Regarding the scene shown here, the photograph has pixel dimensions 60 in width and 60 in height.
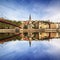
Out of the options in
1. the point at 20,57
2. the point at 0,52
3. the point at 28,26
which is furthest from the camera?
the point at 28,26

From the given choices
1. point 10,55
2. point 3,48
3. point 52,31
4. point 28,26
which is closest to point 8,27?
point 28,26

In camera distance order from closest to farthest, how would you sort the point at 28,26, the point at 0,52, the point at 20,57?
the point at 20,57, the point at 0,52, the point at 28,26

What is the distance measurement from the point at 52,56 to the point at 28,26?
2.28 meters

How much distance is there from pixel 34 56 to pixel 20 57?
14 centimetres

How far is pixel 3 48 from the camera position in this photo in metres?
2.14

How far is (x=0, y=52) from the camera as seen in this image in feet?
6.54

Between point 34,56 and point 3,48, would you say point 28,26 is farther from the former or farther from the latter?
point 34,56

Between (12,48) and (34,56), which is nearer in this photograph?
(34,56)

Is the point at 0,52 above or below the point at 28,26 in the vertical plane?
below

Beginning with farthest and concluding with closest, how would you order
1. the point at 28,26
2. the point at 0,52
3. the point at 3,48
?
the point at 28,26 < the point at 3,48 < the point at 0,52

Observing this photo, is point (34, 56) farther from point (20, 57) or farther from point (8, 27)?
point (8, 27)

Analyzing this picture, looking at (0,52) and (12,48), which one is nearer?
(0,52)

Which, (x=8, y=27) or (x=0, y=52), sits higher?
(x=8, y=27)

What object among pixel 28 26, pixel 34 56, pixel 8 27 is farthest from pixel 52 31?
pixel 34 56
